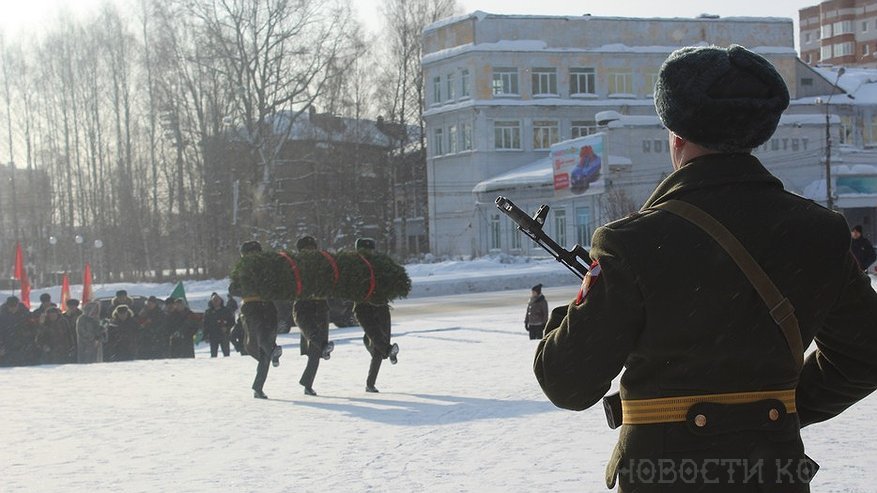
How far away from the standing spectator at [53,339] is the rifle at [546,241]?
1727cm

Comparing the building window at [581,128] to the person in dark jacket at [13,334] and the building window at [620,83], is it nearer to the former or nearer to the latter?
the building window at [620,83]

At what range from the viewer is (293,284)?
1324cm

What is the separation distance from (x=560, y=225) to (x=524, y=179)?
9.13 feet

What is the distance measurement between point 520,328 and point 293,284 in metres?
10.2

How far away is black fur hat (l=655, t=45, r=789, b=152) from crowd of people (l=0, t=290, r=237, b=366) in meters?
18.6

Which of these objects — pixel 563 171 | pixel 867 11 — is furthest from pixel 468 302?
pixel 867 11

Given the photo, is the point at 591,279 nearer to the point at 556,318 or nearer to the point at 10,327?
the point at 556,318

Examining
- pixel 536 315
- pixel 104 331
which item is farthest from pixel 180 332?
pixel 536 315

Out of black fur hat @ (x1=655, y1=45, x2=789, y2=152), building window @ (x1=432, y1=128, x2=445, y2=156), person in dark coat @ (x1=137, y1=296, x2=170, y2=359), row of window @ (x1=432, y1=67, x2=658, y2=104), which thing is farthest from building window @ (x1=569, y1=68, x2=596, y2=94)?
black fur hat @ (x1=655, y1=45, x2=789, y2=152)

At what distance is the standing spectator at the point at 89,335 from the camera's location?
67.2 ft

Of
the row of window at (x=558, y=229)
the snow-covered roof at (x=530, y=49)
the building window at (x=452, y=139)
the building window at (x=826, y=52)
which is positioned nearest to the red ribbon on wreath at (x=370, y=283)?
the row of window at (x=558, y=229)

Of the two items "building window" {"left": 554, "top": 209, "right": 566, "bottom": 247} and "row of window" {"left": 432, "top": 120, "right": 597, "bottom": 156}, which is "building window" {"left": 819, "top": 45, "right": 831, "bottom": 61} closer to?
"row of window" {"left": 432, "top": 120, "right": 597, "bottom": 156}

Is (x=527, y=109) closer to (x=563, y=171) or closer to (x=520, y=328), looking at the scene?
(x=563, y=171)

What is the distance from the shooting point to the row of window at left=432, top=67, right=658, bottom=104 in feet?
195
